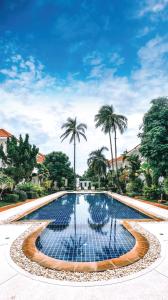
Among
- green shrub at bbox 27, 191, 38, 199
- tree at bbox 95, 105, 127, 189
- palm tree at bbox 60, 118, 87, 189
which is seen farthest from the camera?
palm tree at bbox 60, 118, 87, 189

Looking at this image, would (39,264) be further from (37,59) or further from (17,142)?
(17,142)

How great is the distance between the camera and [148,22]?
10305 millimetres

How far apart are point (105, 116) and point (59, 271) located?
26536 millimetres

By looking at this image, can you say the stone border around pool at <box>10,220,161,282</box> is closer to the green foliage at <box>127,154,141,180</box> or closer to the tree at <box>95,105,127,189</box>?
the green foliage at <box>127,154,141,180</box>

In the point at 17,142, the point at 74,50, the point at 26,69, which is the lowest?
the point at 17,142

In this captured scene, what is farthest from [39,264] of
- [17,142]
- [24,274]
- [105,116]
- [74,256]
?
[105,116]

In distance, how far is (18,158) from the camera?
65.8 ft

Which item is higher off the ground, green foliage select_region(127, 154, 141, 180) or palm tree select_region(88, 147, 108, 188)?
palm tree select_region(88, 147, 108, 188)

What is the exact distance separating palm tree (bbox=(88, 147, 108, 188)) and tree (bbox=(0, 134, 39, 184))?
21.2 m

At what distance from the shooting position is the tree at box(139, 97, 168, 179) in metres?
16.2

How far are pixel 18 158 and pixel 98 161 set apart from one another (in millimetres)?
23403

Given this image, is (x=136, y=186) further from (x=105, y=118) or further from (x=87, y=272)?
(x=87, y=272)

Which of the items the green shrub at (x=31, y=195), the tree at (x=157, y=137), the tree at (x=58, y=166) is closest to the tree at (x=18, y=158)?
the green shrub at (x=31, y=195)

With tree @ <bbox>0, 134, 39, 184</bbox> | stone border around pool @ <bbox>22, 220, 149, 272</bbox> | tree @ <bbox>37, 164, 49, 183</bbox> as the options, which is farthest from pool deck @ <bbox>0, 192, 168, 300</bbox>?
tree @ <bbox>37, 164, 49, 183</bbox>
